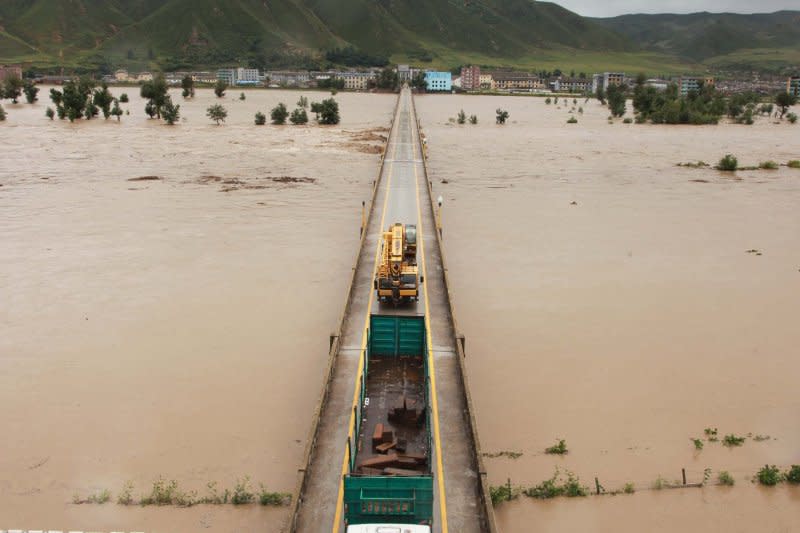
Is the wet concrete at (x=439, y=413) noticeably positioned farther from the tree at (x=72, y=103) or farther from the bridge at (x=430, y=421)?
the tree at (x=72, y=103)

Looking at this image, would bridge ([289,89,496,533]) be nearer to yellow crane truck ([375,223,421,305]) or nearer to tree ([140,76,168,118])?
yellow crane truck ([375,223,421,305])

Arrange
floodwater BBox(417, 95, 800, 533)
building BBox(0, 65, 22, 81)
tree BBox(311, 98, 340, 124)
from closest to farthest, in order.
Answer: floodwater BBox(417, 95, 800, 533) → tree BBox(311, 98, 340, 124) → building BBox(0, 65, 22, 81)

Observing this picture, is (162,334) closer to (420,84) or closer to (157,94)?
(157,94)

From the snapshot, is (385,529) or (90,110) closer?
(385,529)

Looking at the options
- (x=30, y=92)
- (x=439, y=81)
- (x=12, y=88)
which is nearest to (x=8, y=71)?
(x=12, y=88)

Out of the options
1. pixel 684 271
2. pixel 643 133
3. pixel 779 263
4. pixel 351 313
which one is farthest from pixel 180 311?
pixel 643 133

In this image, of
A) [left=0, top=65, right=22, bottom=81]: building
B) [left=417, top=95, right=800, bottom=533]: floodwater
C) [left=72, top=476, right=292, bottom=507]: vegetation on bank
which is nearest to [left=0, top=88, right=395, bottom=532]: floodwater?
[left=72, top=476, right=292, bottom=507]: vegetation on bank

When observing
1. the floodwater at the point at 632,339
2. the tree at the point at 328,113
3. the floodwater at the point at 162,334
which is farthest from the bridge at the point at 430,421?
the tree at the point at 328,113
